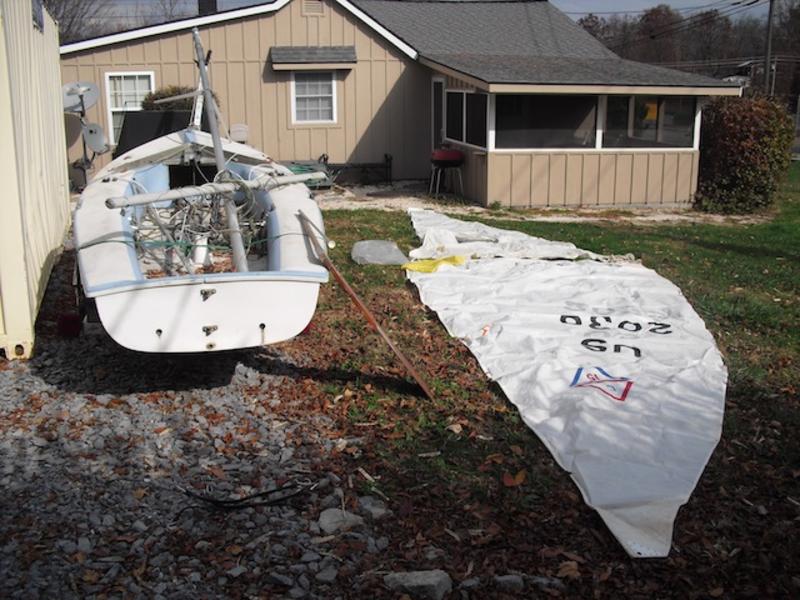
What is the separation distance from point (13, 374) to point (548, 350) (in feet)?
11.1

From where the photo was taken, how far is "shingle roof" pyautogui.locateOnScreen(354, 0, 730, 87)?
43.9ft

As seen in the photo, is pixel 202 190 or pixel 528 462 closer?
pixel 528 462

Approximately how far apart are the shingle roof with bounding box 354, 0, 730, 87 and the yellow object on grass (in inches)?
188

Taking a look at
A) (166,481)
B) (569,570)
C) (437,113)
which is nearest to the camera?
(569,570)

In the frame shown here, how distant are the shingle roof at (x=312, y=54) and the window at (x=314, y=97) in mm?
334

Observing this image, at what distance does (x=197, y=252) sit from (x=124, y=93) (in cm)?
964

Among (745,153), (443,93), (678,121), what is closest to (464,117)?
(443,93)

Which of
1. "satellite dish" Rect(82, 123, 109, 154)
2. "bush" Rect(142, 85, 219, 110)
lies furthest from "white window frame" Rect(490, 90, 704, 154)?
"satellite dish" Rect(82, 123, 109, 154)

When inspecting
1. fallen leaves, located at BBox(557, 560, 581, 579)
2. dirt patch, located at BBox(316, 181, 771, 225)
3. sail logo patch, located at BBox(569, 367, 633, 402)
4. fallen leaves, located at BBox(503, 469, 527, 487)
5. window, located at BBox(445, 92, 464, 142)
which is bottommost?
fallen leaves, located at BBox(557, 560, 581, 579)

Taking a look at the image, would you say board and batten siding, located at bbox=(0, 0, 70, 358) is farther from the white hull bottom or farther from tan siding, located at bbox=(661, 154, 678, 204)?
tan siding, located at bbox=(661, 154, 678, 204)

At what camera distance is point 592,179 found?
13461 millimetres

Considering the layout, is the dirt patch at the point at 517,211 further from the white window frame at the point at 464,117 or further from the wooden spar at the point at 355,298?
the wooden spar at the point at 355,298

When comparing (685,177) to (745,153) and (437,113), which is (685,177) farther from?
(437,113)

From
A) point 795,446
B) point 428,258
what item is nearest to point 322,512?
point 795,446
